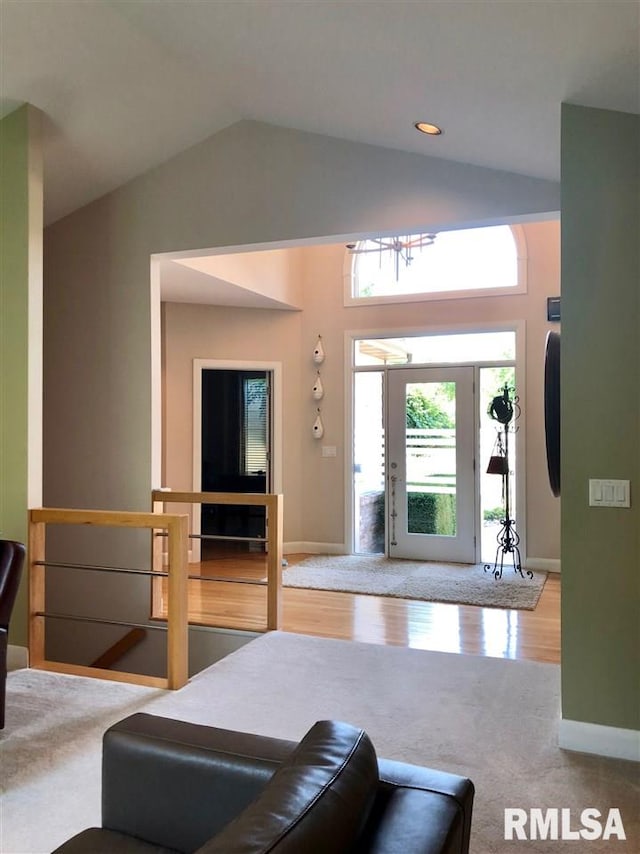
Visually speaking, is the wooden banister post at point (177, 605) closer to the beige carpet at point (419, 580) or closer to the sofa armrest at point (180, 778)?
the sofa armrest at point (180, 778)

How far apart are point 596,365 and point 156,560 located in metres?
3.34

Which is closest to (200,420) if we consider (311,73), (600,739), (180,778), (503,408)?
(503,408)

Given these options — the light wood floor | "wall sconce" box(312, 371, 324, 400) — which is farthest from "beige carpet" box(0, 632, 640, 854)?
"wall sconce" box(312, 371, 324, 400)

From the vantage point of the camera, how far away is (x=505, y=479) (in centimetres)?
633

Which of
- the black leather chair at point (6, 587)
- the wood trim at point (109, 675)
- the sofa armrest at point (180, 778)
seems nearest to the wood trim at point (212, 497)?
the wood trim at point (109, 675)

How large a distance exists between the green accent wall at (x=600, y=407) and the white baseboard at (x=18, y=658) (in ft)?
9.35

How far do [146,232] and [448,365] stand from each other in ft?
11.1

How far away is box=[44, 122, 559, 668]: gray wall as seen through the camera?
4074 millimetres

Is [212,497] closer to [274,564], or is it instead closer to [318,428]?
[274,564]

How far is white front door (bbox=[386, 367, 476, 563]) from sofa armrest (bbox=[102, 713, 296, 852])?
540 cm

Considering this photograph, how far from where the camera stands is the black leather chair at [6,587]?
2732 millimetres

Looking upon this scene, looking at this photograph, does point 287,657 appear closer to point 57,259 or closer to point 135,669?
point 135,669

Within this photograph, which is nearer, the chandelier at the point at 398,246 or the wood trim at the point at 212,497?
the wood trim at the point at 212,497

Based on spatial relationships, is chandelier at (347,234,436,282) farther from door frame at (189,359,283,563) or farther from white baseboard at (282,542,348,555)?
white baseboard at (282,542,348,555)
